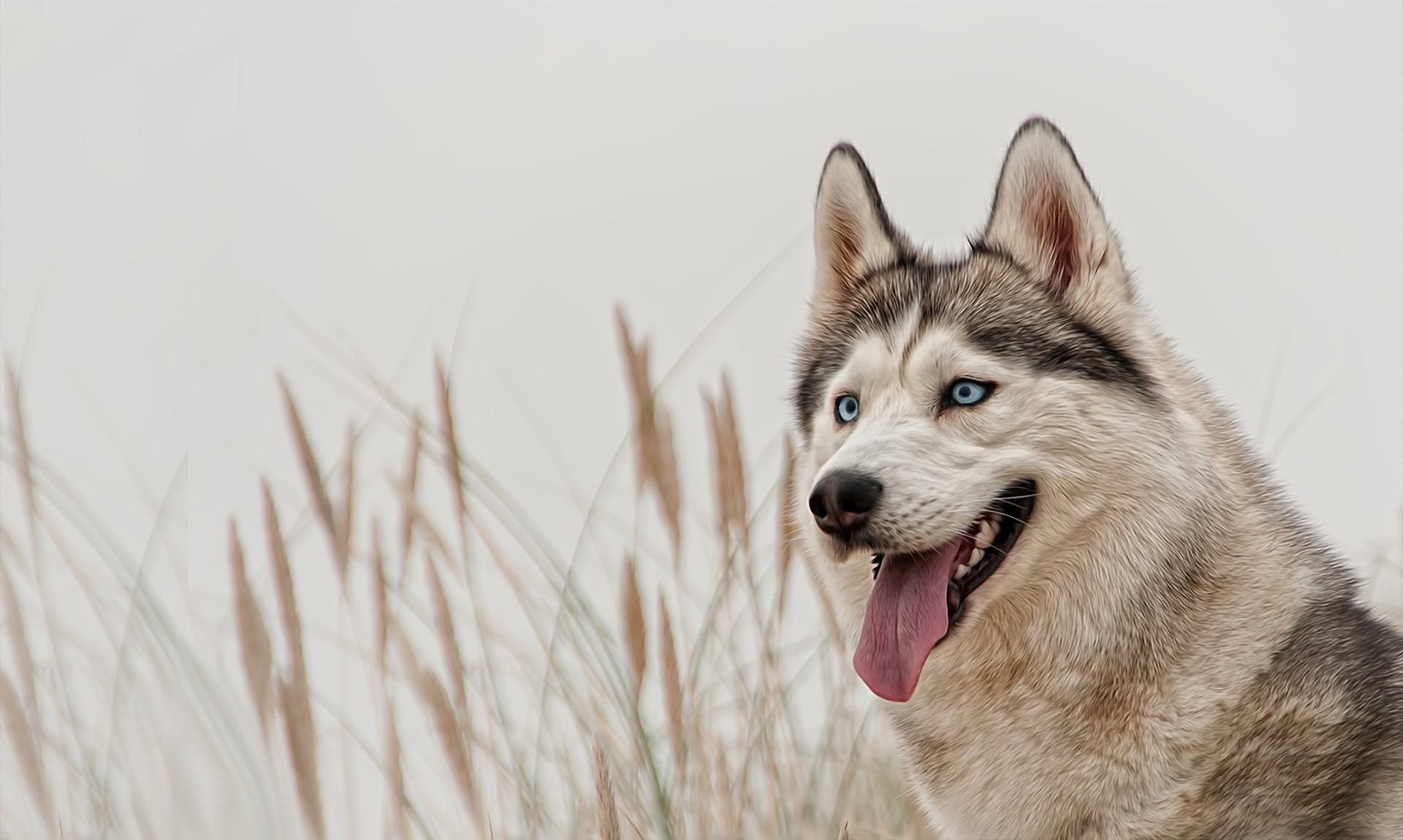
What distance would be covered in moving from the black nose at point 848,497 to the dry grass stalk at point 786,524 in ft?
1.91

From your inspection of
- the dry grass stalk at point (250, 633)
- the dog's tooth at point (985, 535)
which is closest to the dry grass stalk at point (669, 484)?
the dog's tooth at point (985, 535)

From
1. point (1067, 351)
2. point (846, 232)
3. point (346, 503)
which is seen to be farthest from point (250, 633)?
point (846, 232)

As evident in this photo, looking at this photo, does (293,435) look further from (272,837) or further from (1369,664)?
(1369,664)

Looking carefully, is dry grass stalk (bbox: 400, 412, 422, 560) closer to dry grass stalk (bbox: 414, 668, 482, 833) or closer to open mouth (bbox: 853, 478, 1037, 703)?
dry grass stalk (bbox: 414, 668, 482, 833)

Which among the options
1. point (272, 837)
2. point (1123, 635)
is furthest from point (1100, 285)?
point (272, 837)

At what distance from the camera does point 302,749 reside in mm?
1701

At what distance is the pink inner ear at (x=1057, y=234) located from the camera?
264 cm

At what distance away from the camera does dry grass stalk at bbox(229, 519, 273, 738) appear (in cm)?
175

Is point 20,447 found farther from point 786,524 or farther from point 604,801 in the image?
point 786,524

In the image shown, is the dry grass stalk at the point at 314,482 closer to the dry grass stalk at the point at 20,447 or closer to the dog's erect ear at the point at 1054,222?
the dry grass stalk at the point at 20,447

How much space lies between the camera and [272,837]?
1970 millimetres

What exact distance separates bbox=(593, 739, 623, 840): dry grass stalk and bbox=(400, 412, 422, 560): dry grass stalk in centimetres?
75

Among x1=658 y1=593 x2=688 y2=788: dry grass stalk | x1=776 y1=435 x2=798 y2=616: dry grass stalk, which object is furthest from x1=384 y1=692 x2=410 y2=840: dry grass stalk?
x1=776 y1=435 x2=798 y2=616: dry grass stalk

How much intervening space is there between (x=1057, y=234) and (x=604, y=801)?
1.61 m
